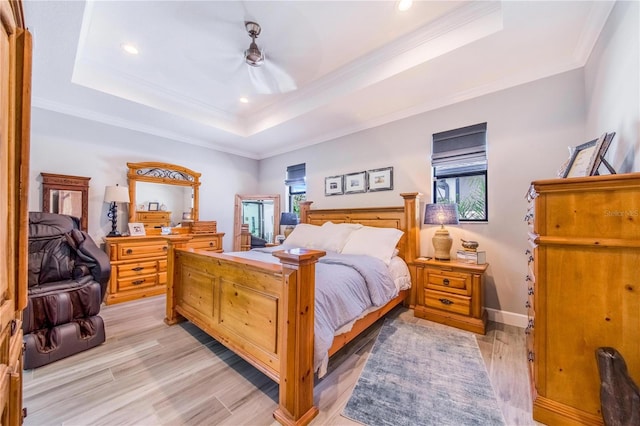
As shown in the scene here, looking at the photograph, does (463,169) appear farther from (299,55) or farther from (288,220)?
(288,220)

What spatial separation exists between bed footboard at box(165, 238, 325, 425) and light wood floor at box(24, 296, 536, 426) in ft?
0.60

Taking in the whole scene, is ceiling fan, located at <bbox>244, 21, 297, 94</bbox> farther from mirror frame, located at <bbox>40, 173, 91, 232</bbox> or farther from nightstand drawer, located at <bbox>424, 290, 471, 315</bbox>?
nightstand drawer, located at <bbox>424, 290, 471, 315</bbox>

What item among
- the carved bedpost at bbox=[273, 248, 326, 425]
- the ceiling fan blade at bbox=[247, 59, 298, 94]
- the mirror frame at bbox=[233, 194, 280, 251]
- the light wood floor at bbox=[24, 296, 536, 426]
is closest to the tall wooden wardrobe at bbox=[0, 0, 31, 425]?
the light wood floor at bbox=[24, 296, 536, 426]

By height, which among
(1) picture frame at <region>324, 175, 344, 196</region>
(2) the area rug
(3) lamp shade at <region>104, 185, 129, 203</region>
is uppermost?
(1) picture frame at <region>324, 175, 344, 196</region>

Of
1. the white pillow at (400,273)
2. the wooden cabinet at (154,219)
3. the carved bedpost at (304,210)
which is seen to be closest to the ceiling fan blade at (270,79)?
the carved bedpost at (304,210)

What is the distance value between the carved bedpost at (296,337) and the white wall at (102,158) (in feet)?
12.0

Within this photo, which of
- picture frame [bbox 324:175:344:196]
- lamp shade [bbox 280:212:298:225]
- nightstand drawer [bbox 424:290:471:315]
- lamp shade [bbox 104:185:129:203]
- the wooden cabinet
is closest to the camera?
nightstand drawer [bbox 424:290:471:315]

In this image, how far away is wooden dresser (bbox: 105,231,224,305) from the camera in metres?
3.29

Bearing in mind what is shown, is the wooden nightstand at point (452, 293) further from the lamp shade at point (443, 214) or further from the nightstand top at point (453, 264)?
the lamp shade at point (443, 214)

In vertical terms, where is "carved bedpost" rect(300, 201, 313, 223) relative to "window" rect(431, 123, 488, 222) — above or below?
below

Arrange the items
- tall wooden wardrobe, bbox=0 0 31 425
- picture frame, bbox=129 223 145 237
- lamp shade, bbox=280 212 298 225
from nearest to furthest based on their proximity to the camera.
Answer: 1. tall wooden wardrobe, bbox=0 0 31 425
2. picture frame, bbox=129 223 145 237
3. lamp shade, bbox=280 212 298 225

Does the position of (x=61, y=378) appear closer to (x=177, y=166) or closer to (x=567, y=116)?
(x=177, y=166)

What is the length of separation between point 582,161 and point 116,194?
4905 mm

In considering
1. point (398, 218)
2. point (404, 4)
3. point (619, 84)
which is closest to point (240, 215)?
point (398, 218)
